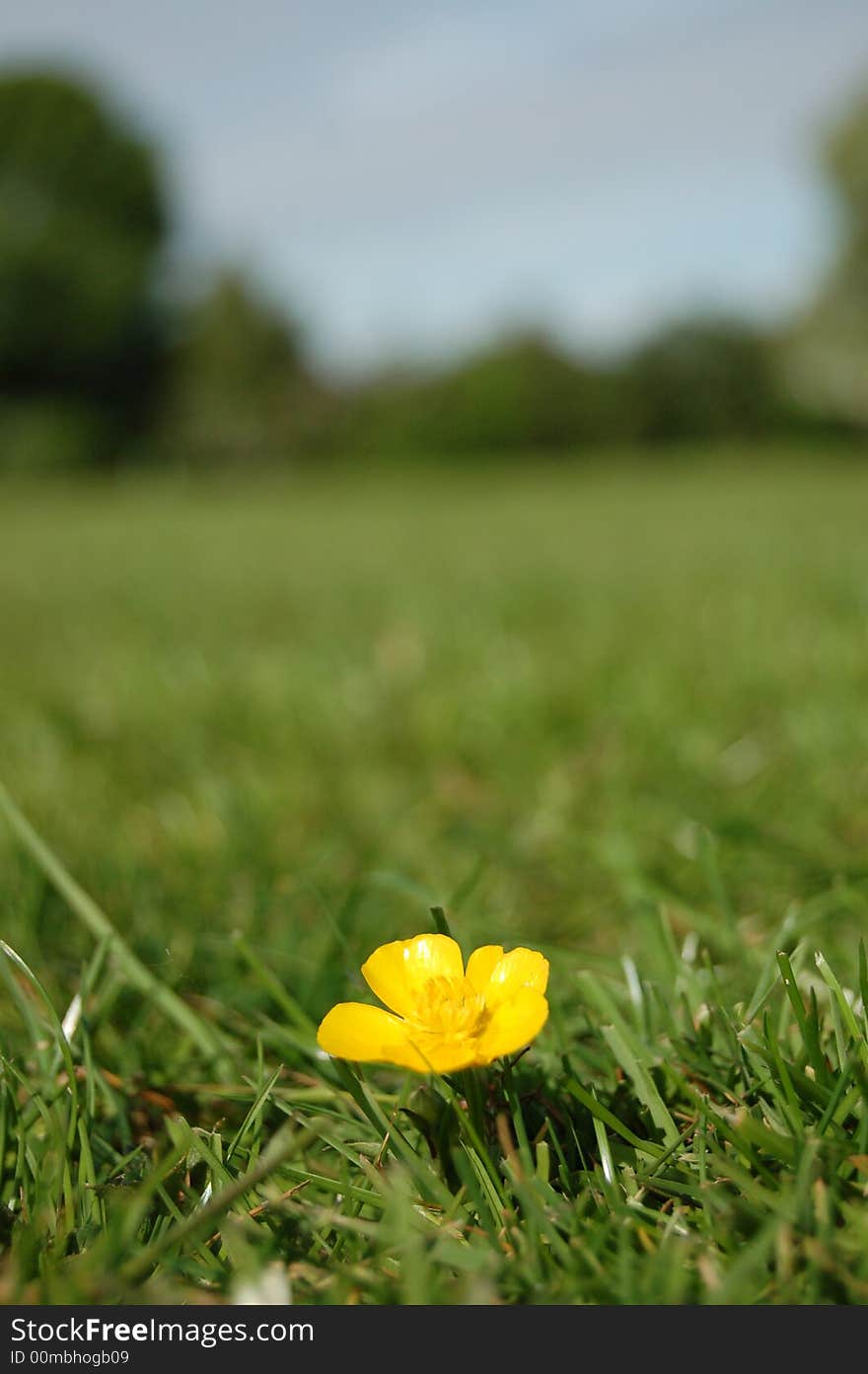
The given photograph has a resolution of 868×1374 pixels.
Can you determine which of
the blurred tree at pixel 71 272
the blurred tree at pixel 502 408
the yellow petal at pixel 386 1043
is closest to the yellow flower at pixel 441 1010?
the yellow petal at pixel 386 1043

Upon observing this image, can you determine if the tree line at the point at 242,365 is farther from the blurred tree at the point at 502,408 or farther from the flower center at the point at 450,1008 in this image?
the flower center at the point at 450,1008

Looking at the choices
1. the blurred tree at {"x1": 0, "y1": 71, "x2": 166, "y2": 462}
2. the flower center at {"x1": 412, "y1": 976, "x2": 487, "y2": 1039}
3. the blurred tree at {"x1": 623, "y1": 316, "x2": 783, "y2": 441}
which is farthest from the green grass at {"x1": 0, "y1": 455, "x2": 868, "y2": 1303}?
the blurred tree at {"x1": 0, "y1": 71, "x2": 166, "y2": 462}

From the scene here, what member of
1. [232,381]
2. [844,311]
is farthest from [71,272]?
[844,311]

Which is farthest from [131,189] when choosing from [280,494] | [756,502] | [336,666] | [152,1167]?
[152,1167]

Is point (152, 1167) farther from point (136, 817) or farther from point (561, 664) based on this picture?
point (561, 664)

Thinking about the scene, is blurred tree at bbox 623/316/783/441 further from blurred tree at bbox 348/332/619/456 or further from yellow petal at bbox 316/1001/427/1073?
yellow petal at bbox 316/1001/427/1073

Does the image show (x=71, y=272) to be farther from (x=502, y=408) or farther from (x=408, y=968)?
(x=408, y=968)
